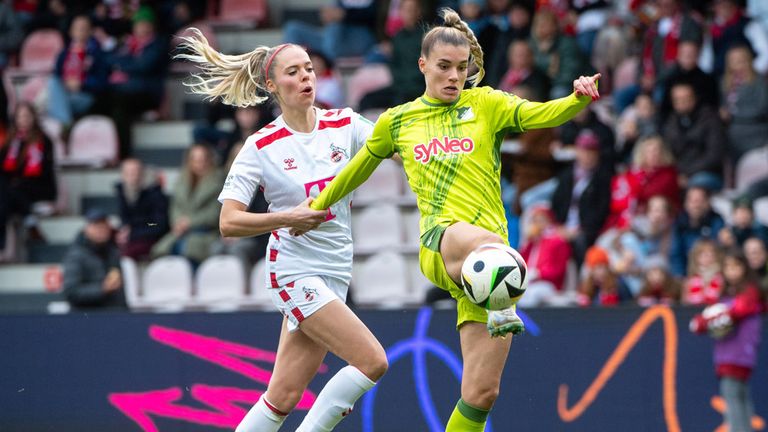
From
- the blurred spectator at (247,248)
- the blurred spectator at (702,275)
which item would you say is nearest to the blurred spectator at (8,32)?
the blurred spectator at (247,248)

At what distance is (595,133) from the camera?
11703 millimetres

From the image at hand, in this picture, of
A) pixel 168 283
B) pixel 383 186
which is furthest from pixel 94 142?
pixel 383 186

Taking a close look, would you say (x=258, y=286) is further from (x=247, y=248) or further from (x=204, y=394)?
(x=204, y=394)

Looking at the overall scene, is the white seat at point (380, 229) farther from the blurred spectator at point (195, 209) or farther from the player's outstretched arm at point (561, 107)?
the player's outstretched arm at point (561, 107)

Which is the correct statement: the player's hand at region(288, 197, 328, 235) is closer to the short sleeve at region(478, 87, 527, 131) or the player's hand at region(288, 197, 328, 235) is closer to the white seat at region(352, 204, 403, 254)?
the short sleeve at region(478, 87, 527, 131)

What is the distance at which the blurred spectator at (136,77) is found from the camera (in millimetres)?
13914

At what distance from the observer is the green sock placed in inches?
232

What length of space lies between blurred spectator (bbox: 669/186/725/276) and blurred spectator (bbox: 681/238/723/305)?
467 millimetres

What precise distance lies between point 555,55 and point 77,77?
17.3 feet

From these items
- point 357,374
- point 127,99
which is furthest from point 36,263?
point 357,374

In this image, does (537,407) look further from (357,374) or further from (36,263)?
(36,263)

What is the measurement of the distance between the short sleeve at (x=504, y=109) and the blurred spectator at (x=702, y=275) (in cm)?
420

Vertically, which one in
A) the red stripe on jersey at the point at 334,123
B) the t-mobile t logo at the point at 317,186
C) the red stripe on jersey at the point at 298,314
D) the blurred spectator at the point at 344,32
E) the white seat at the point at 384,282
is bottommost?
the white seat at the point at 384,282

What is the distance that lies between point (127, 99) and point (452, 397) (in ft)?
20.7
